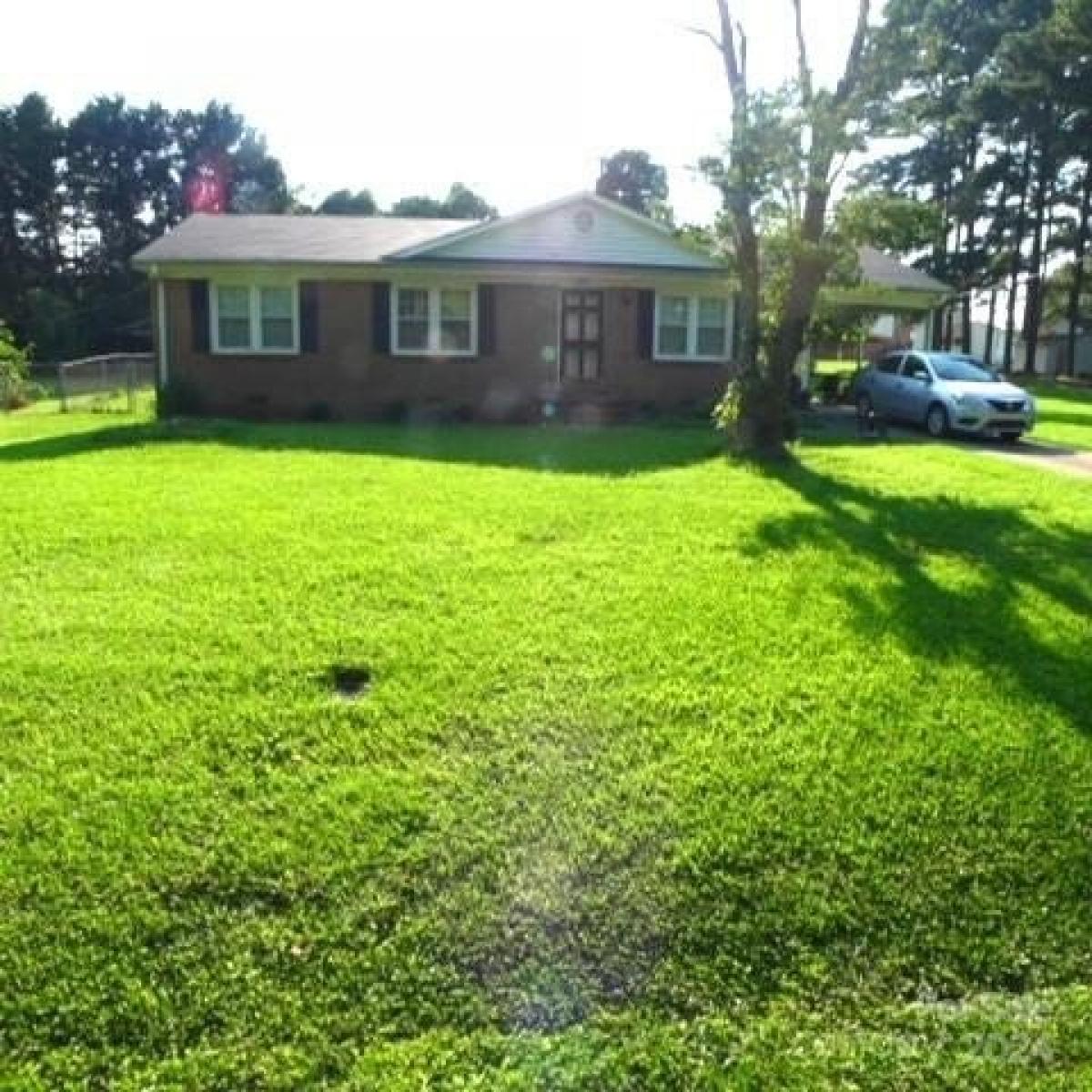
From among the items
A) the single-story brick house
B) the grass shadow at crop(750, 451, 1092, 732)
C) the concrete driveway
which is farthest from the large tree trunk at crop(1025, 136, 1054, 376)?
the grass shadow at crop(750, 451, 1092, 732)

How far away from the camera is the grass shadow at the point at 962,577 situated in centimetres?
563

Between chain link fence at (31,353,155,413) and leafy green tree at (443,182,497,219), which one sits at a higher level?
leafy green tree at (443,182,497,219)

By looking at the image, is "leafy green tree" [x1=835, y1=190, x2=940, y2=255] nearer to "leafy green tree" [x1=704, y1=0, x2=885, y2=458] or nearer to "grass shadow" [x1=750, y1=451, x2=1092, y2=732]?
"leafy green tree" [x1=704, y1=0, x2=885, y2=458]

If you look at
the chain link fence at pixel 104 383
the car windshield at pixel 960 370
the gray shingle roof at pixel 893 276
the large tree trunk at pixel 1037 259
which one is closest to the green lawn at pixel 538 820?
the car windshield at pixel 960 370

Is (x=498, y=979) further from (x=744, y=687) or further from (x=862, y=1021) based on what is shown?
(x=744, y=687)

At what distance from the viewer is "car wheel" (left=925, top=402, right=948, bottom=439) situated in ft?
57.5

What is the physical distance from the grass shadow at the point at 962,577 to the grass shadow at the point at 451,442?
283cm

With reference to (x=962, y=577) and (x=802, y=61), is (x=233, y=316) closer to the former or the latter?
(x=802, y=61)

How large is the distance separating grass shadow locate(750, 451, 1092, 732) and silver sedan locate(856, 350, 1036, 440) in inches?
295

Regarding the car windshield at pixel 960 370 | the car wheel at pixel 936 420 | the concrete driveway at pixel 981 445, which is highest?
the car windshield at pixel 960 370

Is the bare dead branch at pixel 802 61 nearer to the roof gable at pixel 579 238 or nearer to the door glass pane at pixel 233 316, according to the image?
the roof gable at pixel 579 238

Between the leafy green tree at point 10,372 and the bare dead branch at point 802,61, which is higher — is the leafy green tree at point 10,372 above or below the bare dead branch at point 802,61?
below

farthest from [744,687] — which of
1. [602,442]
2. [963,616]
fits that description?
[602,442]

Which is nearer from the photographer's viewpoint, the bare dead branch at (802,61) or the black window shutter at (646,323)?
the bare dead branch at (802,61)
